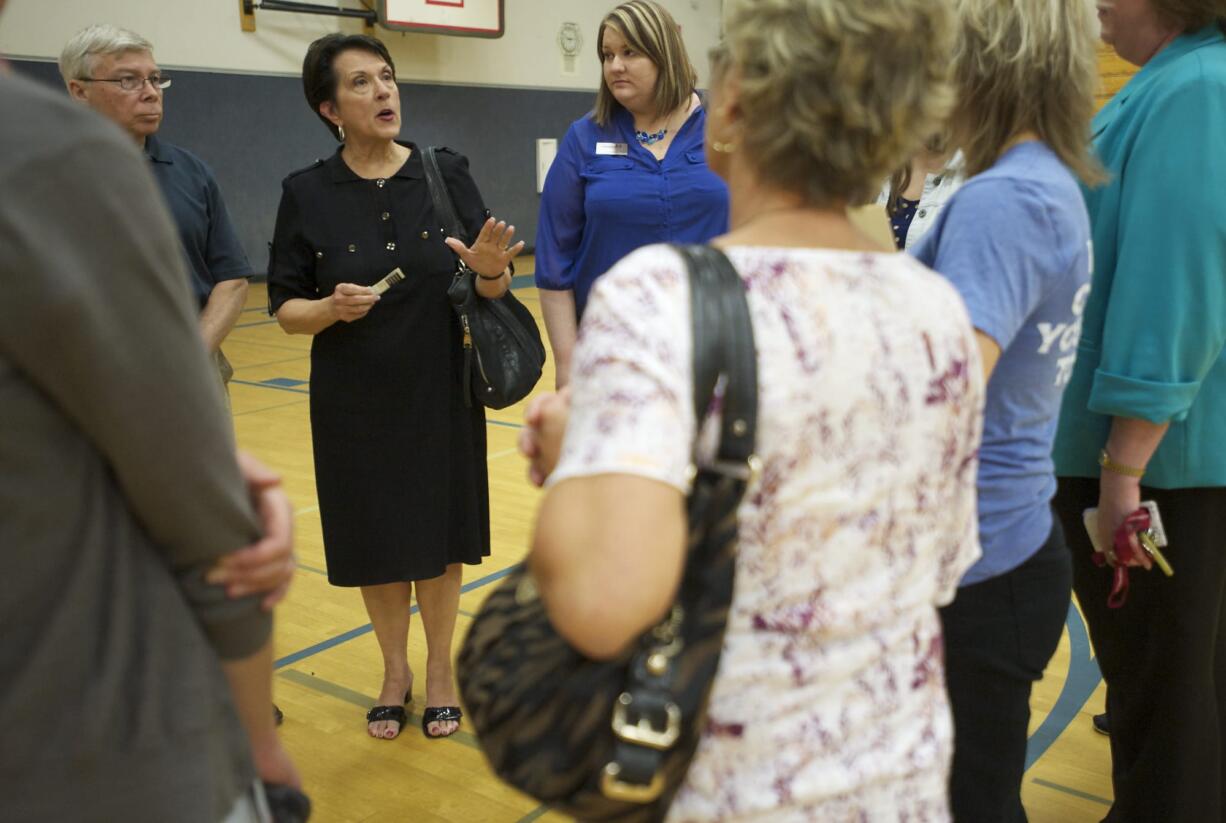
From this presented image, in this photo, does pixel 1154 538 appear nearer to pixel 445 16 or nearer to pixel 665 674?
pixel 665 674

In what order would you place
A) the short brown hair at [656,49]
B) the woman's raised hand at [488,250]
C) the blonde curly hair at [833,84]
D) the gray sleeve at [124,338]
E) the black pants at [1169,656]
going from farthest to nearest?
the short brown hair at [656,49]
the woman's raised hand at [488,250]
the black pants at [1169,656]
the blonde curly hair at [833,84]
the gray sleeve at [124,338]

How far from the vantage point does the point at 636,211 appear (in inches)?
118

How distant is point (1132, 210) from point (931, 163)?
603 millimetres

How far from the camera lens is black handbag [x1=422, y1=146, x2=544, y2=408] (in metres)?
2.90

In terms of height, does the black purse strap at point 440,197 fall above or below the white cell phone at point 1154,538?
above

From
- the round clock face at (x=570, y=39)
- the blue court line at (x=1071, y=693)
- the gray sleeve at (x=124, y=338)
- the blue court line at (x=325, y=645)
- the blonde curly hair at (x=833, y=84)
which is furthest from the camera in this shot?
the round clock face at (x=570, y=39)

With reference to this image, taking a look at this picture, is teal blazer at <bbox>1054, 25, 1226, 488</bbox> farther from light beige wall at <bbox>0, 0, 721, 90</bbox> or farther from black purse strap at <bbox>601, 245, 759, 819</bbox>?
light beige wall at <bbox>0, 0, 721, 90</bbox>

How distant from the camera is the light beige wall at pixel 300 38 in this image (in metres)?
9.71

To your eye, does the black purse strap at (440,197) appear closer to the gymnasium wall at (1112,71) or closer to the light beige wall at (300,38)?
the light beige wall at (300,38)

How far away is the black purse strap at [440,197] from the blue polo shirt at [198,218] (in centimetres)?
58

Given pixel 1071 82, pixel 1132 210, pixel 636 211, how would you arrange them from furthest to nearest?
pixel 636 211 → pixel 1132 210 → pixel 1071 82

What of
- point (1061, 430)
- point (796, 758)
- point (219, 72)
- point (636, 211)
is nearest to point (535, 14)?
point (219, 72)

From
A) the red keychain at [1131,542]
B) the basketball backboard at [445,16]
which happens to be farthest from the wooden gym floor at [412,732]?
the basketball backboard at [445,16]

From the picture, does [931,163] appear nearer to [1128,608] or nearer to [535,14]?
[1128,608]
